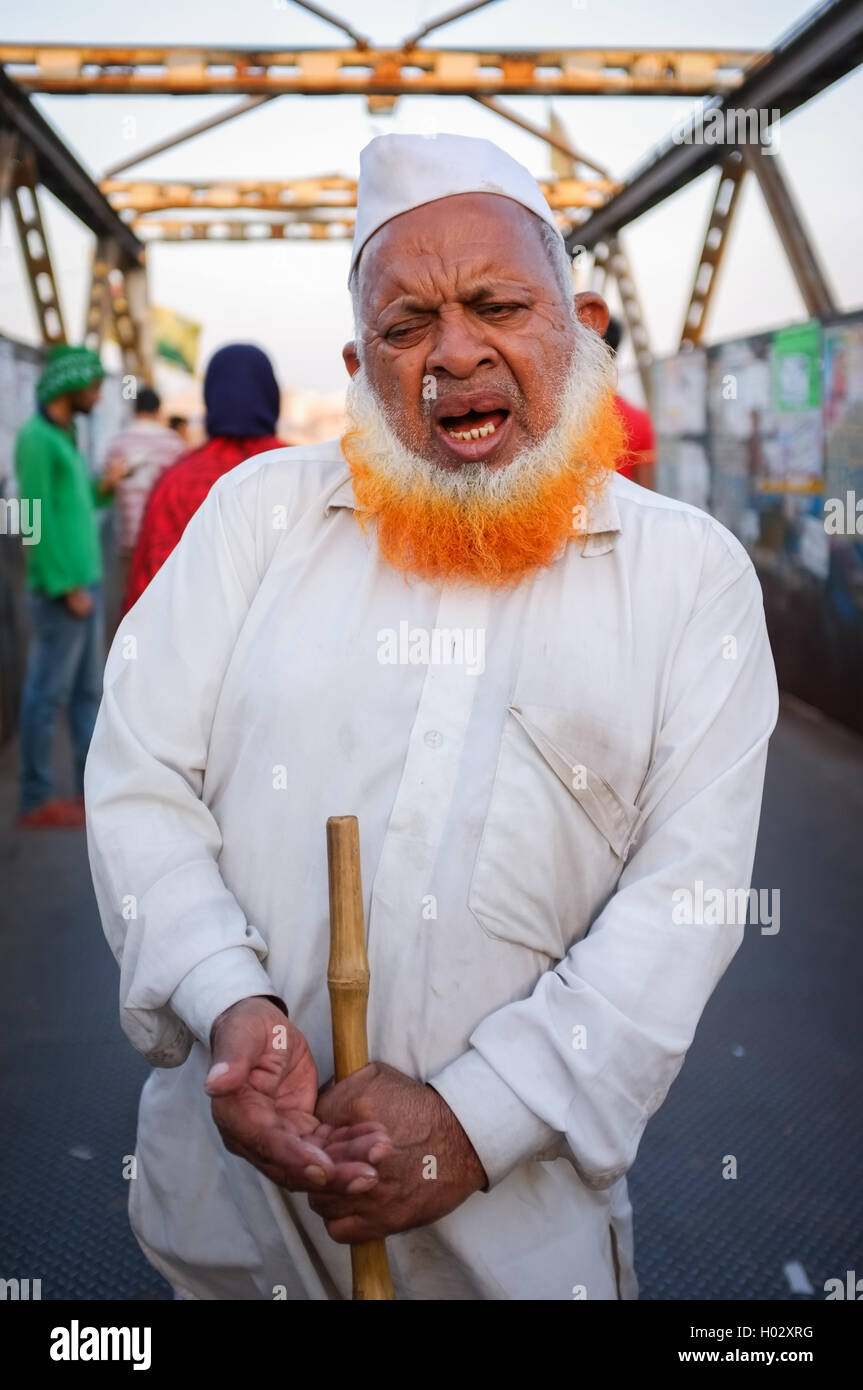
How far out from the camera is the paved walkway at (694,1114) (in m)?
2.64

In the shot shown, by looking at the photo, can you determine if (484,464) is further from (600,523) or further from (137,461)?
(137,461)

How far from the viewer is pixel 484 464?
1652 mm

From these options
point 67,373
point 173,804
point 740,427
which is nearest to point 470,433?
point 173,804

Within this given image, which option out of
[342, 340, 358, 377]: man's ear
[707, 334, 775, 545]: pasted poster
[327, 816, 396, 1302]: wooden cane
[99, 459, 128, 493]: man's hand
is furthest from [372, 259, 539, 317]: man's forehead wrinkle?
[707, 334, 775, 545]: pasted poster

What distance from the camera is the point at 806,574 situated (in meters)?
7.18

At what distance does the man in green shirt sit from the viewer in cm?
516

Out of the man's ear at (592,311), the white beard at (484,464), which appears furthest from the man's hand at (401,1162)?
the man's ear at (592,311)

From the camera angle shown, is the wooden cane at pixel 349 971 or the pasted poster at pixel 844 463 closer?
the wooden cane at pixel 349 971

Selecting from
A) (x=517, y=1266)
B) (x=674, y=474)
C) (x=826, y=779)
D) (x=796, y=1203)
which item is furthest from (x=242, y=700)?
(x=674, y=474)

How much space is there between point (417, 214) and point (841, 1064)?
2759 mm

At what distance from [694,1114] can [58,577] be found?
11.8 ft

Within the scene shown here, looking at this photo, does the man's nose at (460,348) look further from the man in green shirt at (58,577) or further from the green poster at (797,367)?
the green poster at (797,367)

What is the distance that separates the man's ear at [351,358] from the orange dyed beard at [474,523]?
0.71ft

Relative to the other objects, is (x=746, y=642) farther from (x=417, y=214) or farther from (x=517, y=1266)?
(x=517, y=1266)
